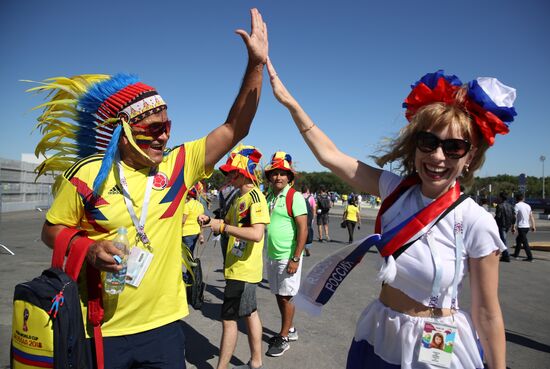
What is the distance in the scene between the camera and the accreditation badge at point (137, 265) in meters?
1.97

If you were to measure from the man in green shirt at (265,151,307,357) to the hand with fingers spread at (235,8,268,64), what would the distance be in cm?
276

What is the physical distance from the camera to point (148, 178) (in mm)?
2152

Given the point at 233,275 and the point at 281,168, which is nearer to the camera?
the point at 233,275

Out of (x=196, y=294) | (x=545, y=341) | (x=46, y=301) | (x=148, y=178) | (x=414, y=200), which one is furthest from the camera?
(x=545, y=341)

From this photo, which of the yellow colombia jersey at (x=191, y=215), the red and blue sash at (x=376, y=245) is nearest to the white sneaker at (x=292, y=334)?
the yellow colombia jersey at (x=191, y=215)

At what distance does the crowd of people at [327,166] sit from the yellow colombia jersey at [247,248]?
1.52 meters

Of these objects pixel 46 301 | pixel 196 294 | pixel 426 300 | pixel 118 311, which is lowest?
pixel 196 294

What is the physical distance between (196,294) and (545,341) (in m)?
4.46

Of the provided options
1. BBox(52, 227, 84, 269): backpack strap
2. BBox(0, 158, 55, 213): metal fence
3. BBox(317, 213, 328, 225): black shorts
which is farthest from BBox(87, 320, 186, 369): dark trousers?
→ BBox(0, 158, 55, 213): metal fence

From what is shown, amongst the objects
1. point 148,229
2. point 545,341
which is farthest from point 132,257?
point 545,341

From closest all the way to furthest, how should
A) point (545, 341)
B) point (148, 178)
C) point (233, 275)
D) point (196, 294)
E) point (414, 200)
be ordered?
A: point (414, 200) → point (148, 178) → point (233, 275) → point (196, 294) → point (545, 341)

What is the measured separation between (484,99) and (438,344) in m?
1.18

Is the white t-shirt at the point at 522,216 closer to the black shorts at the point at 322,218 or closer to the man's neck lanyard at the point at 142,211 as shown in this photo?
the black shorts at the point at 322,218

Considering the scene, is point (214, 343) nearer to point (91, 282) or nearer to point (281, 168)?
point (281, 168)
